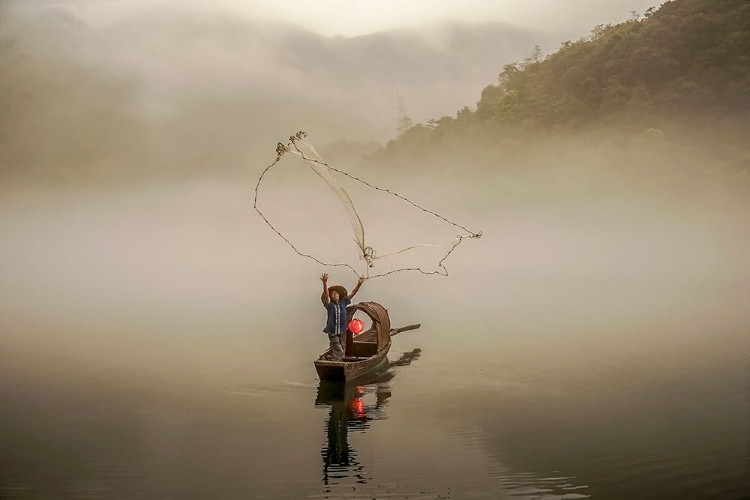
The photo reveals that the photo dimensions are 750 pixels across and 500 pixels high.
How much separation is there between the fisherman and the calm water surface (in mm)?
657

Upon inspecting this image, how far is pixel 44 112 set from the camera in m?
59.0

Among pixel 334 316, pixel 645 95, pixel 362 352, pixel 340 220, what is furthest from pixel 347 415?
pixel 340 220

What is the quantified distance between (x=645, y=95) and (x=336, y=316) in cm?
3993

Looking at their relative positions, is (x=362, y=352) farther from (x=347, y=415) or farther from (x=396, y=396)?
(x=347, y=415)

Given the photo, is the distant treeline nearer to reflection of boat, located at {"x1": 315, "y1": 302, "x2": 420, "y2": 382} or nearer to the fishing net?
the fishing net

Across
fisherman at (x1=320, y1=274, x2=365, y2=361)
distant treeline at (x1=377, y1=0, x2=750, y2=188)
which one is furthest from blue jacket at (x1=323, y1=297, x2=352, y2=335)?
distant treeline at (x1=377, y1=0, x2=750, y2=188)

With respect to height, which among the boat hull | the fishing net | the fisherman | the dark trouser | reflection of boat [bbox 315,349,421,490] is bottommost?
reflection of boat [bbox 315,349,421,490]

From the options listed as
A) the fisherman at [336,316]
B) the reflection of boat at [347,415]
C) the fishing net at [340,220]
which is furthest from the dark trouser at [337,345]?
the fishing net at [340,220]

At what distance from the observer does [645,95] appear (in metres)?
46.7

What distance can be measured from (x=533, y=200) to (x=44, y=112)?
3800 centimetres

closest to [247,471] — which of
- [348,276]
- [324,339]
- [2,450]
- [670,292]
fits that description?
[2,450]

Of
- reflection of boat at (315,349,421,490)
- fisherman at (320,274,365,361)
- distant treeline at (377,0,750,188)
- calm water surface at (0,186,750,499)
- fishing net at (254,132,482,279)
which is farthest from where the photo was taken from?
distant treeline at (377,0,750,188)

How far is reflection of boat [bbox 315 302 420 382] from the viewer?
1189 centimetres

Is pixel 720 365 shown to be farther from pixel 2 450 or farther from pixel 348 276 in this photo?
pixel 348 276
